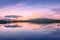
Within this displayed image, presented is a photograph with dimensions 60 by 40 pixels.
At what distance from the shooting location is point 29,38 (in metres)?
8.34

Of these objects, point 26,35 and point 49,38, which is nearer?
point 49,38

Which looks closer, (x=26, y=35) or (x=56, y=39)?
(x=56, y=39)

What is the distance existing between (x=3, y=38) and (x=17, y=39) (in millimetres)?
754

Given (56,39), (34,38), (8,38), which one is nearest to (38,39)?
(34,38)

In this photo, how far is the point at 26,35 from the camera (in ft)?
29.8

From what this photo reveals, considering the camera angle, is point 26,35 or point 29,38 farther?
point 26,35

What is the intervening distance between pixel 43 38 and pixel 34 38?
0.50 metres

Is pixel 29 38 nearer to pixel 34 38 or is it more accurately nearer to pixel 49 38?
pixel 34 38

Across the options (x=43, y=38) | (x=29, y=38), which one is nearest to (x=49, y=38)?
(x=43, y=38)

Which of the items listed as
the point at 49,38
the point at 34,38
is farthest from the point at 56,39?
the point at 34,38

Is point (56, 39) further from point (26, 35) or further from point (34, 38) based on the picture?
point (26, 35)

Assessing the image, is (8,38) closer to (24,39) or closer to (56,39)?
(24,39)

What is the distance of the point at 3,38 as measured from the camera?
824cm

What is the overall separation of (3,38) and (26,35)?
1448 millimetres
